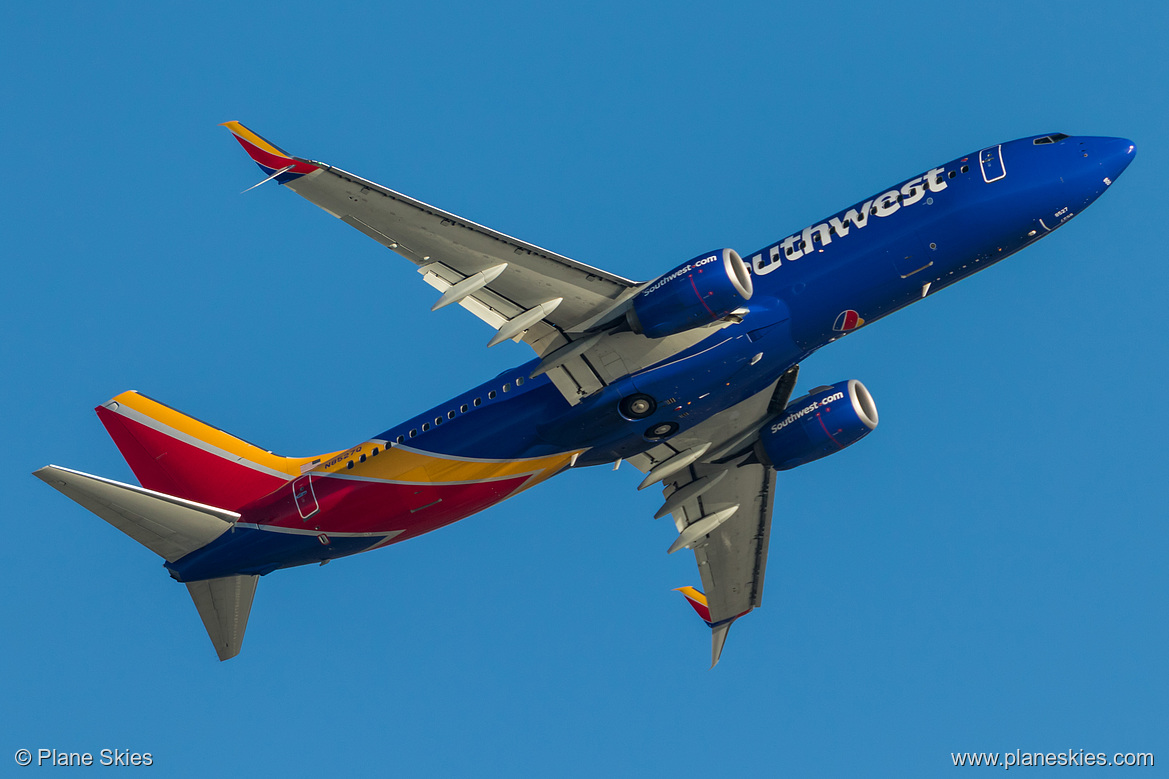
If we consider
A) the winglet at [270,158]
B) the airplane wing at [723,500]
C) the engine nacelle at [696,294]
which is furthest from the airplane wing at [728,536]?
the winglet at [270,158]

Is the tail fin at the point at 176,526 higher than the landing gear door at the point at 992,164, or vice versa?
the landing gear door at the point at 992,164

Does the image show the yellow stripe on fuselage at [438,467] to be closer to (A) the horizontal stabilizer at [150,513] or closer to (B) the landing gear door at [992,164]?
(A) the horizontal stabilizer at [150,513]

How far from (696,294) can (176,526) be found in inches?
695

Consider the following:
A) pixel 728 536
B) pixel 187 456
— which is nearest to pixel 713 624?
A: pixel 728 536

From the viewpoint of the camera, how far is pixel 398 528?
121 ft

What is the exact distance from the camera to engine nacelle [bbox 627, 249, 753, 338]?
3056cm

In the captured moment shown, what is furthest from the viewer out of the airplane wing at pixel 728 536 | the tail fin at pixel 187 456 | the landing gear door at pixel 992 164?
the airplane wing at pixel 728 536

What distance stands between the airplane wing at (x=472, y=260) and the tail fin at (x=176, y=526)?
35.8 feet

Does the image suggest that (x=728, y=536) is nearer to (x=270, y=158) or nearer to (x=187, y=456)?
(x=187, y=456)

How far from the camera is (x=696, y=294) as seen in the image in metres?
30.7

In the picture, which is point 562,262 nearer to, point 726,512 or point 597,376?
point 597,376

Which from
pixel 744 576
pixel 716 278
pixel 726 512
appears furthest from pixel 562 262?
pixel 744 576

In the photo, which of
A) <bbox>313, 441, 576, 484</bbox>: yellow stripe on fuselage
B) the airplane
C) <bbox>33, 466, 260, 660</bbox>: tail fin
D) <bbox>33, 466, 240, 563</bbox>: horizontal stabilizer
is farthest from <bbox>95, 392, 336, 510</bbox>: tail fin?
<bbox>313, 441, 576, 484</bbox>: yellow stripe on fuselage

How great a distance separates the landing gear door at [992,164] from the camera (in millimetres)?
31750
